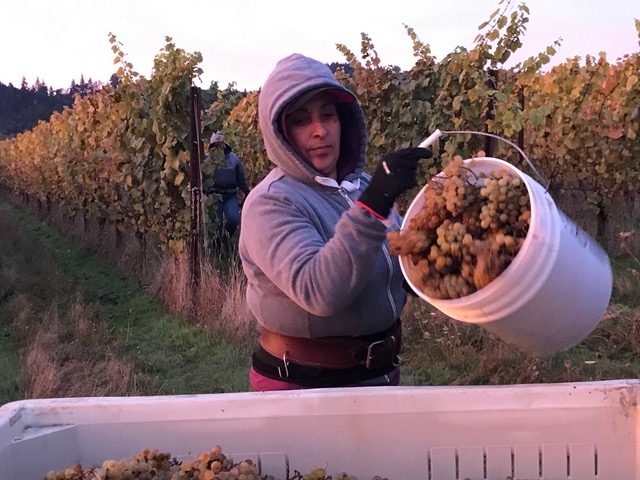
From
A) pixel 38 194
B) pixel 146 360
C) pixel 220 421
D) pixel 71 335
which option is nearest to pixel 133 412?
pixel 220 421

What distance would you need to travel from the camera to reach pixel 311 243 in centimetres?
156

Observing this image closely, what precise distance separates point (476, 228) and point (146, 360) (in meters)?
4.28

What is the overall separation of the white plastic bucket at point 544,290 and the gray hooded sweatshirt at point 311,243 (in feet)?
0.67

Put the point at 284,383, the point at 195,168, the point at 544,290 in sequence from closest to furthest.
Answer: the point at 544,290, the point at 284,383, the point at 195,168

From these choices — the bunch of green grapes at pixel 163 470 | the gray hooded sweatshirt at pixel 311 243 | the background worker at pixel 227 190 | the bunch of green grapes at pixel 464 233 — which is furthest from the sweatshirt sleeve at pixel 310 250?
the background worker at pixel 227 190

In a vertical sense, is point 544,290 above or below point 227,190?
below

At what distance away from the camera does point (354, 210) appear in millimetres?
1409

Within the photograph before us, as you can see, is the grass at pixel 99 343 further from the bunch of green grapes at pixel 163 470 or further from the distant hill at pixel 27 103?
the distant hill at pixel 27 103

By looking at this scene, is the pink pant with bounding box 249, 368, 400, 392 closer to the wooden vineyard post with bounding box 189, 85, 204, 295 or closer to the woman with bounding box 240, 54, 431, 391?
the woman with bounding box 240, 54, 431, 391

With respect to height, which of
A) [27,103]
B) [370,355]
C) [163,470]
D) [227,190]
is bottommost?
[163,470]

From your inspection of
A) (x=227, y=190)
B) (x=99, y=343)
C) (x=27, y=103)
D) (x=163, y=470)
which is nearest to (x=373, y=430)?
Answer: (x=163, y=470)

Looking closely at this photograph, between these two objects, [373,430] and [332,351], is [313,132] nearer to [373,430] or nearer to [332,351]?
[332,351]

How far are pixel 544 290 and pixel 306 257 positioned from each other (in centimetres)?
57

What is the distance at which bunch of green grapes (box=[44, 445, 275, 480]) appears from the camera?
112cm
